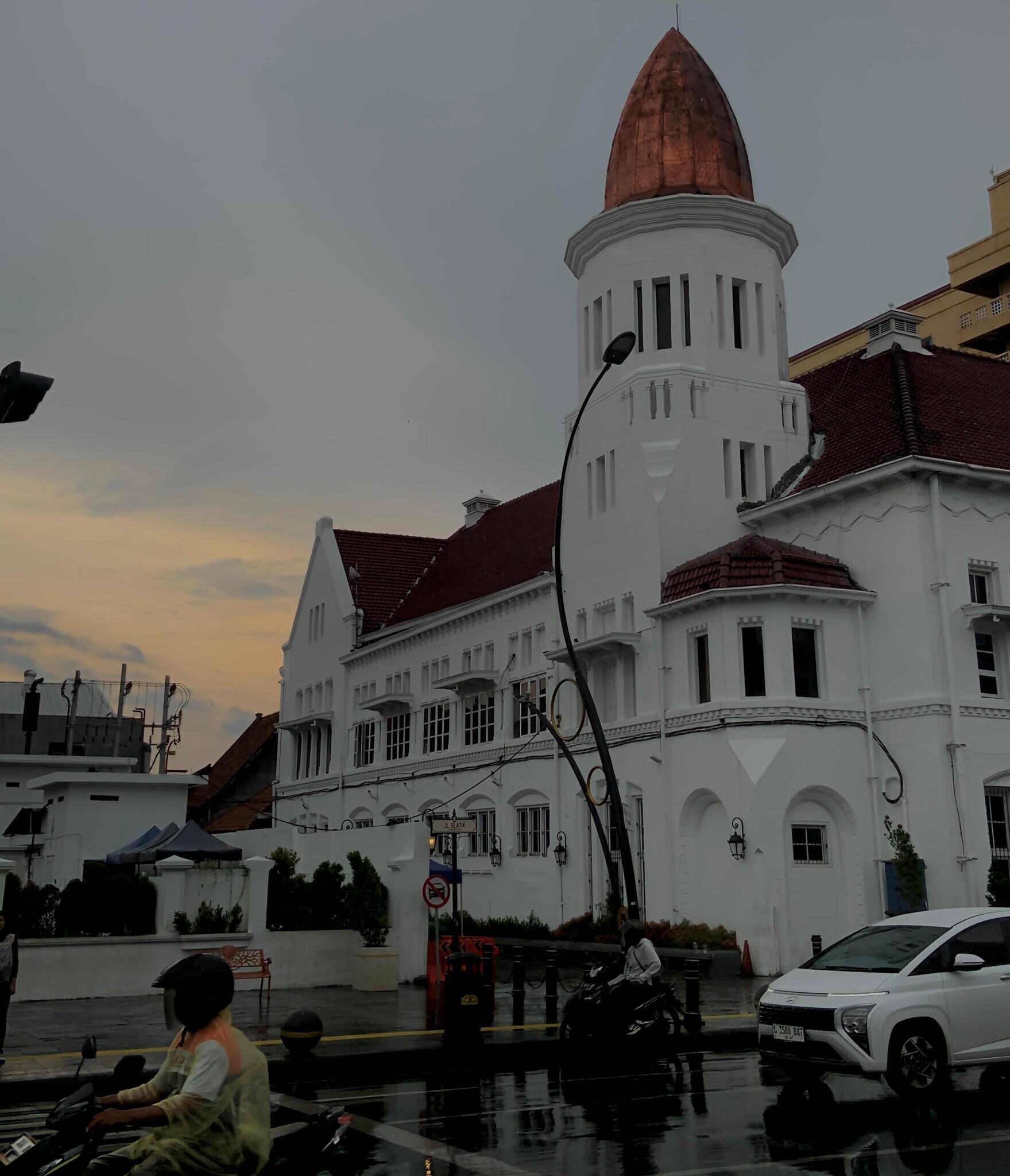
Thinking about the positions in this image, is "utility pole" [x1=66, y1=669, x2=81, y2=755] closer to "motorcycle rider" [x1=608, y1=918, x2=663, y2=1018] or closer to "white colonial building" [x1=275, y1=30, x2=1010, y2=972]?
"white colonial building" [x1=275, y1=30, x2=1010, y2=972]

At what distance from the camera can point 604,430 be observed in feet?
108

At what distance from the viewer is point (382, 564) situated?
164 feet

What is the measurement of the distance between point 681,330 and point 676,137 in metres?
5.84

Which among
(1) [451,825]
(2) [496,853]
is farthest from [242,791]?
(1) [451,825]

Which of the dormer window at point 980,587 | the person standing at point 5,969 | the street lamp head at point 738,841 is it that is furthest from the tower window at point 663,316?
Answer: the person standing at point 5,969

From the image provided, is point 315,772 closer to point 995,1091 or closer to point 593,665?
point 593,665

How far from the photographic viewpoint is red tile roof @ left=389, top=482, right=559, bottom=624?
3962 centimetres

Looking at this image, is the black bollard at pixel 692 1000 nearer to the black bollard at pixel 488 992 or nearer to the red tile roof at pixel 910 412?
the black bollard at pixel 488 992

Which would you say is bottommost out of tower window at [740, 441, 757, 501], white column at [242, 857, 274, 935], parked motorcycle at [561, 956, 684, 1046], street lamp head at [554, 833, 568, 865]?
parked motorcycle at [561, 956, 684, 1046]

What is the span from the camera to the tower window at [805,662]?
2744cm

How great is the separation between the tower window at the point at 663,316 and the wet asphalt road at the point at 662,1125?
73.6 ft

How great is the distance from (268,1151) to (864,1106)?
Result: 757 cm

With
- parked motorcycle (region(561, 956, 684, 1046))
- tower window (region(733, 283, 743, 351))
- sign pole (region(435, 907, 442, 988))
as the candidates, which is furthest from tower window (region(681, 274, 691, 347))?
parked motorcycle (region(561, 956, 684, 1046))

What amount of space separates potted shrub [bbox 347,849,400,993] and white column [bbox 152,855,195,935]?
2.93 meters
